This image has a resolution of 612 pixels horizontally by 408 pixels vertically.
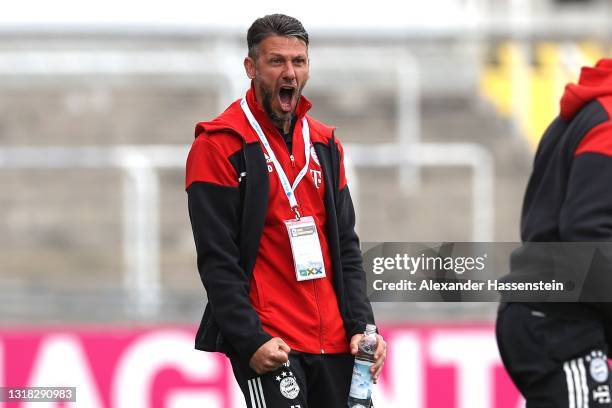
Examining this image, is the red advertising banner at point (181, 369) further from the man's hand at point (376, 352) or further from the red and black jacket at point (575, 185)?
the man's hand at point (376, 352)

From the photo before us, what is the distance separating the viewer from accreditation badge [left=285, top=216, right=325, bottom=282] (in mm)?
4000

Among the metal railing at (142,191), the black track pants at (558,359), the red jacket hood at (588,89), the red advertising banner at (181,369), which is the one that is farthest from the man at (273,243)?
the metal railing at (142,191)

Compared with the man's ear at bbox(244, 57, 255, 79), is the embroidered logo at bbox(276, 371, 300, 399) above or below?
below

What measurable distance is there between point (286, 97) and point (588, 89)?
110 centimetres

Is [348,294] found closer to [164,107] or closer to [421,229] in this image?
[421,229]

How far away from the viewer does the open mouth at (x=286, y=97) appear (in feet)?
13.3

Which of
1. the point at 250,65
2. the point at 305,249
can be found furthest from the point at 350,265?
the point at 250,65

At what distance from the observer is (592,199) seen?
416cm

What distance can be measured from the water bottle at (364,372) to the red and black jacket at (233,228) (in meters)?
0.05

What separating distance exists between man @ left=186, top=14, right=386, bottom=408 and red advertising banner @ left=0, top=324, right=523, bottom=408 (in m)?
3.39

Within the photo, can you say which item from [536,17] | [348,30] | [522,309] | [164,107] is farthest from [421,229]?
[536,17]

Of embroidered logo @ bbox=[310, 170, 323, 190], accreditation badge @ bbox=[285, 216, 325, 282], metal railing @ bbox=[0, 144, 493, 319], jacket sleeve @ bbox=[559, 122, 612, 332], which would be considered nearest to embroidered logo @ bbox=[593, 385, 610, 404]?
jacket sleeve @ bbox=[559, 122, 612, 332]

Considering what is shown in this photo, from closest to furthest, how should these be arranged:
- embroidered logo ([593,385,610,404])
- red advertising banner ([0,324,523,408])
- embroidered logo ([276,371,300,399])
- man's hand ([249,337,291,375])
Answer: man's hand ([249,337,291,375])
embroidered logo ([276,371,300,399])
embroidered logo ([593,385,610,404])
red advertising banner ([0,324,523,408])

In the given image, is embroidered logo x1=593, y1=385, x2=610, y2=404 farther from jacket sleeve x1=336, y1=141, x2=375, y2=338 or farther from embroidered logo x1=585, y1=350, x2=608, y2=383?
jacket sleeve x1=336, y1=141, x2=375, y2=338
